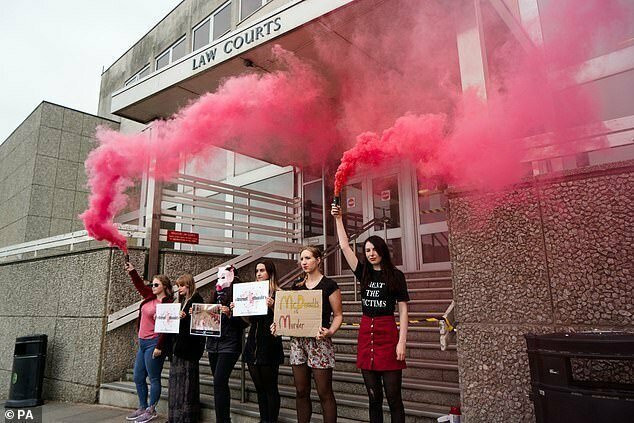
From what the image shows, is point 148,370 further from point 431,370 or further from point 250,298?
point 431,370

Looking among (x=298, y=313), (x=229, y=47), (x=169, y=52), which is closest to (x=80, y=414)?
(x=298, y=313)

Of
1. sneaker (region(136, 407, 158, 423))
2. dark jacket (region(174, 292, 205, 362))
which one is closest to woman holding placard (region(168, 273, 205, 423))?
dark jacket (region(174, 292, 205, 362))

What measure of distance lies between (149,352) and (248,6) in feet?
35.7

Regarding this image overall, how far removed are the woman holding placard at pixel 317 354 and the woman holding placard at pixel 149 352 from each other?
6.93ft

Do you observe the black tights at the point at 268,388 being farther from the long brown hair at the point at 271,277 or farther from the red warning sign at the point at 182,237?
the red warning sign at the point at 182,237

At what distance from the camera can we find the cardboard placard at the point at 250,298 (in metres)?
4.16

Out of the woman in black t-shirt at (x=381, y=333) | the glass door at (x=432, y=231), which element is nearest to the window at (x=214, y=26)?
the glass door at (x=432, y=231)

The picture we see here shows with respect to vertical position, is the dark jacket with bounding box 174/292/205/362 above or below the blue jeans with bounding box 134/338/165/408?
above

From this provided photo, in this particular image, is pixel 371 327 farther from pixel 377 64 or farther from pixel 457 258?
pixel 377 64

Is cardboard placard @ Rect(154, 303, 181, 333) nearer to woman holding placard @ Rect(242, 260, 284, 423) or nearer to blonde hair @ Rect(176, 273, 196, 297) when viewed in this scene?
blonde hair @ Rect(176, 273, 196, 297)

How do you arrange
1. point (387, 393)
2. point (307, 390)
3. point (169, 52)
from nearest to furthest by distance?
point (387, 393) → point (307, 390) → point (169, 52)

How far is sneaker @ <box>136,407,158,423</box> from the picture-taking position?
17.0 feet

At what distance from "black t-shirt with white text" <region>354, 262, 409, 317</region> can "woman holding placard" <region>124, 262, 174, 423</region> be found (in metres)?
2.81

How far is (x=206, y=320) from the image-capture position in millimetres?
4590
